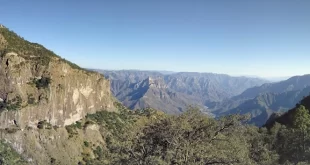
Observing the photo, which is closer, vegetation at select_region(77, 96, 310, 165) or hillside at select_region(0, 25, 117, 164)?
vegetation at select_region(77, 96, 310, 165)

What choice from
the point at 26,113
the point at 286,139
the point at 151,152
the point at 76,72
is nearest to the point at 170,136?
the point at 151,152

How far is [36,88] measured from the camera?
313 ft

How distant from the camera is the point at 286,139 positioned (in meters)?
68.1

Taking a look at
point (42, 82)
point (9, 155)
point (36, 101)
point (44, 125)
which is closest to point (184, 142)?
point (9, 155)

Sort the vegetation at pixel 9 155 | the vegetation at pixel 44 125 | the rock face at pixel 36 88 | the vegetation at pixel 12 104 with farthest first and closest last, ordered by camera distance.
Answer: the vegetation at pixel 44 125
the rock face at pixel 36 88
the vegetation at pixel 12 104
the vegetation at pixel 9 155

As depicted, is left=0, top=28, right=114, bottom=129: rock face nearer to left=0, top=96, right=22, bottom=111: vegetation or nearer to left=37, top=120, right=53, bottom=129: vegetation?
left=0, top=96, right=22, bottom=111: vegetation

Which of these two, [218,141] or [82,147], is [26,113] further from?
[218,141]

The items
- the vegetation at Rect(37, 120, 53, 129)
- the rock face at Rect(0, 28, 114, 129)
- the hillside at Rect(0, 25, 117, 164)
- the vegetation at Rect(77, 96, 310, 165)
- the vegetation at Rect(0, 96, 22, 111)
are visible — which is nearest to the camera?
the vegetation at Rect(77, 96, 310, 165)

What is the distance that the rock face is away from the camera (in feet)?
287

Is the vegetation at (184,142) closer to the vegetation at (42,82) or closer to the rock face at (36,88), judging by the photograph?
the rock face at (36,88)

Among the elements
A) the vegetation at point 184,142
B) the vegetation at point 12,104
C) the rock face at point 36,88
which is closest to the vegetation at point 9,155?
the rock face at point 36,88

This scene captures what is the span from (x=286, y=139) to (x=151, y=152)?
1828 inches

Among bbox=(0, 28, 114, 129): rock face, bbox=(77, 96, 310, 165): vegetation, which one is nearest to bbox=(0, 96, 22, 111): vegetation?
bbox=(0, 28, 114, 129): rock face

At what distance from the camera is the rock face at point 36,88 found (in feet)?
287
